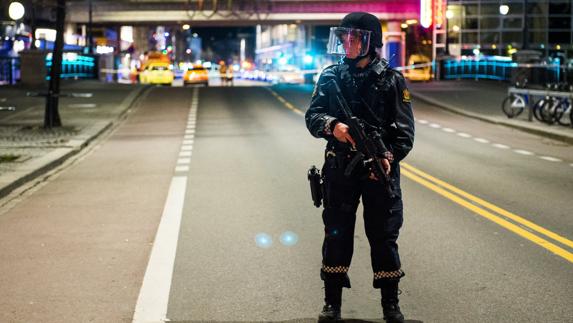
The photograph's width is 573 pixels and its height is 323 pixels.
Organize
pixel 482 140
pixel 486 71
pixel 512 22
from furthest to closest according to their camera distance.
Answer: pixel 512 22, pixel 486 71, pixel 482 140

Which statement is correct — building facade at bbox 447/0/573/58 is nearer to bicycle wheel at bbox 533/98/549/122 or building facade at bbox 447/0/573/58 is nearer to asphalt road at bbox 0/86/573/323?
bicycle wheel at bbox 533/98/549/122

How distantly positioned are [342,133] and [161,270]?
2.79m

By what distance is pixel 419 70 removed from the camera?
256 ft

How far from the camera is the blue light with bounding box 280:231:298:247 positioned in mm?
9328

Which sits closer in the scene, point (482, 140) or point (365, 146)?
point (365, 146)

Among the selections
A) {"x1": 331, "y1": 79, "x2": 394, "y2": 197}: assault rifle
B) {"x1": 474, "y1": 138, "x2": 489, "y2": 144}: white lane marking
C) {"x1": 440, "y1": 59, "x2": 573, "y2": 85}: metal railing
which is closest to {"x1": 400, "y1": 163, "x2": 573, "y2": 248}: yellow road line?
{"x1": 331, "y1": 79, "x2": 394, "y2": 197}: assault rifle

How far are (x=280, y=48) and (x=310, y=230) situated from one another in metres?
149

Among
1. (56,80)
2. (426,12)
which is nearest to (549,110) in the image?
(56,80)

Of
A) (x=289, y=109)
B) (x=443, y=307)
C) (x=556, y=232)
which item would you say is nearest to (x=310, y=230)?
(x=556, y=232)

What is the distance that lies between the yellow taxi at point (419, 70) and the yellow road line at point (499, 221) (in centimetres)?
4330

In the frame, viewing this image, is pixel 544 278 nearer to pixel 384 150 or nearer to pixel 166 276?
pixel 384 150

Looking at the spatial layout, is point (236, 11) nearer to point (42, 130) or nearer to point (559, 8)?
point (559, 8)

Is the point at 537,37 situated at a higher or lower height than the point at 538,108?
higher

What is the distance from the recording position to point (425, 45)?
85562 mm
